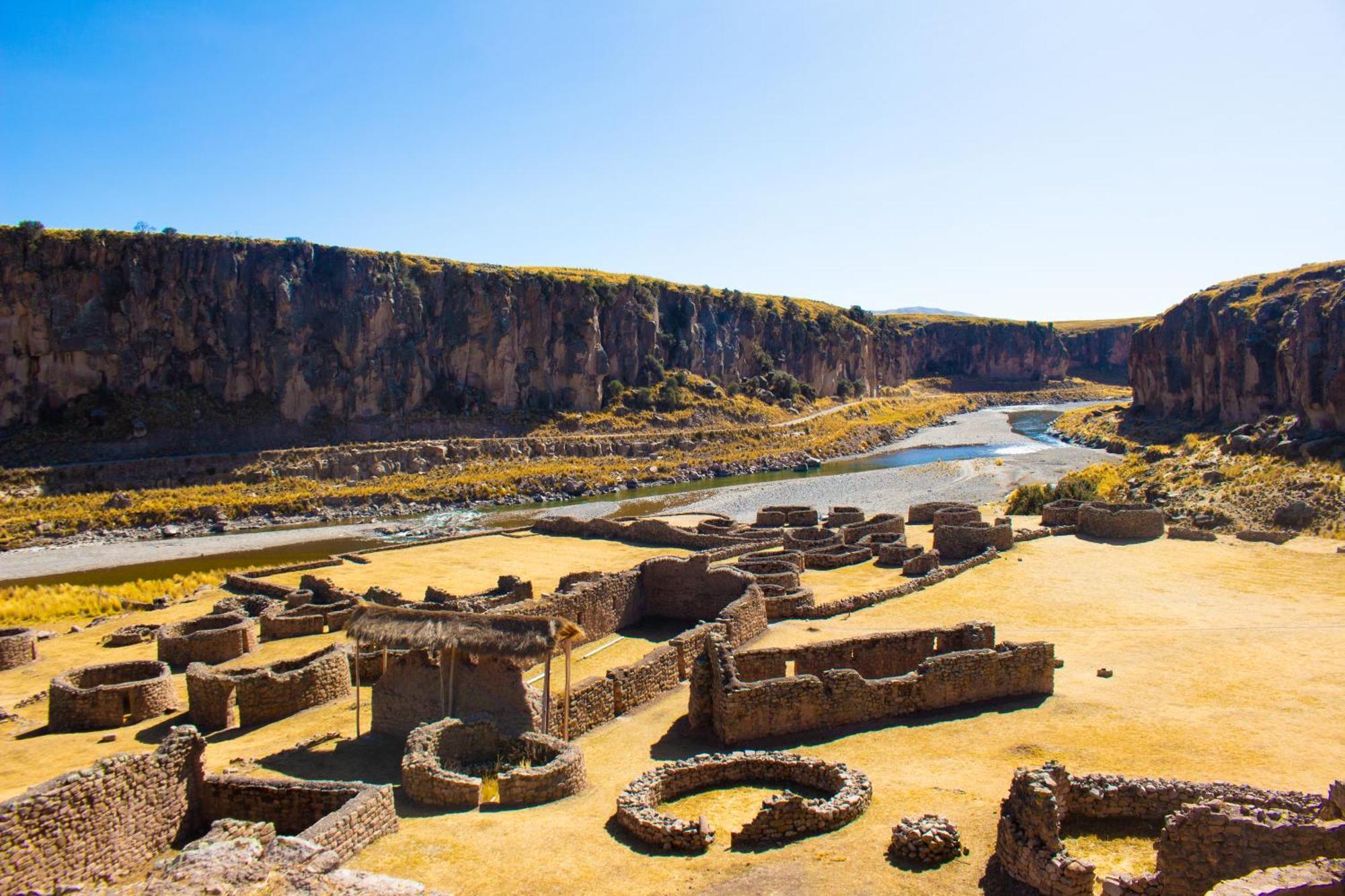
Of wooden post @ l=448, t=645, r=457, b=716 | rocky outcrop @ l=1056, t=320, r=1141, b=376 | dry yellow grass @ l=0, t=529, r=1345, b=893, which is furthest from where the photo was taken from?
rocky outcrop @ l=1056, t=320, r=1141, b=376

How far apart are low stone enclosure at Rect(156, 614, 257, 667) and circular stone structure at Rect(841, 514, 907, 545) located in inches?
877

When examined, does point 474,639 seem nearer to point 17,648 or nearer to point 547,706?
point 547,706

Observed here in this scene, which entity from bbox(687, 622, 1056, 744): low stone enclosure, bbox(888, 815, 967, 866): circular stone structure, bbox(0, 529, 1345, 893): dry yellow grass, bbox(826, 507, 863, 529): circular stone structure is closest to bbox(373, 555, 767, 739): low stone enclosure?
bbox(0, 529, 1345, 893): dry yellow grass

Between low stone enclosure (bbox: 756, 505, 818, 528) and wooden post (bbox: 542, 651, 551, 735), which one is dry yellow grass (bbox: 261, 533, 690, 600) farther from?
wooden post (bbox: 542, 651, 551, 735)

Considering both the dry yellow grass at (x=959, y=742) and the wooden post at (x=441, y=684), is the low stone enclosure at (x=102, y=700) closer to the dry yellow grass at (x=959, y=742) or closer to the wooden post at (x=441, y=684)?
the dry yellow grass at (x=959, y=742)

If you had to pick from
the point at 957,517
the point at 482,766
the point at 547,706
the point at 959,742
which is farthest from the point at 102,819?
the point at 957,517

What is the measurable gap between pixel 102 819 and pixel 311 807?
241 cm

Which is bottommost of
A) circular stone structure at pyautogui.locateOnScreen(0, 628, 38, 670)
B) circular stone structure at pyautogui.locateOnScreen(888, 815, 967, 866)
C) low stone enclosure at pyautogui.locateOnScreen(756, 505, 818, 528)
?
circular stone structure at pyautogui.locateOnScreen(0, 628, 38, 670)

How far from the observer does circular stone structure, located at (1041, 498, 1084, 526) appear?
127 feet

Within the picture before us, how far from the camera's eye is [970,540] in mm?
33375

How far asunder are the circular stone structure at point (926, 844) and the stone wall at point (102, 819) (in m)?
9.54

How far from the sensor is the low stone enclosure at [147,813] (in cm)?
1014

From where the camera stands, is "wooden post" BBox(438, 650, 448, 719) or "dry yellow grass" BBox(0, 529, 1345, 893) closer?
"dry yellow grass" BBox(0, 529, 1345, 893)

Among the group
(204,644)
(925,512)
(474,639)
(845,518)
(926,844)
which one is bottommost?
(204,644)
